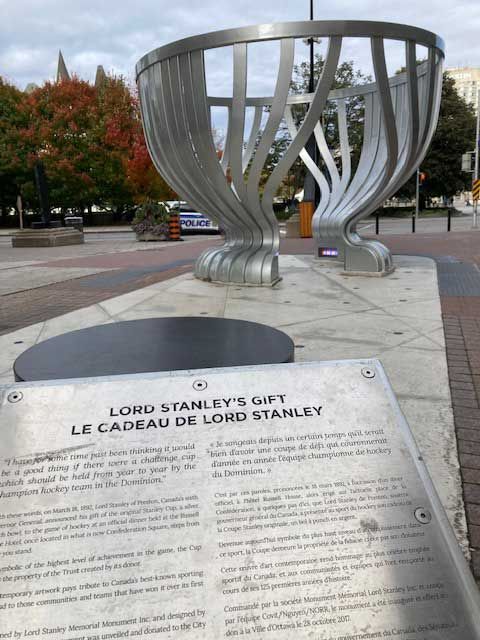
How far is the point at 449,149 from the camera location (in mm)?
39938

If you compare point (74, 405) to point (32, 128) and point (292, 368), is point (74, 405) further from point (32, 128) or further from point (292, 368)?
point (32, 128)

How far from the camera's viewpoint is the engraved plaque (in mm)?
1265

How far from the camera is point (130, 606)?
1.26 metres

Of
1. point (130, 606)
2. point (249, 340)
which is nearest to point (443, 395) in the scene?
point (249, 340)

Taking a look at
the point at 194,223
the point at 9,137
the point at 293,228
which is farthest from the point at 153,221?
the point at 9,137

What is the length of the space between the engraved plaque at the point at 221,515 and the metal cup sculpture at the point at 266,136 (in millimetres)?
5261

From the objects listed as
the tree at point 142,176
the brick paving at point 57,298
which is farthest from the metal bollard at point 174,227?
the tree at point 142,176

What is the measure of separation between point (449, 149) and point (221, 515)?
4353 cm

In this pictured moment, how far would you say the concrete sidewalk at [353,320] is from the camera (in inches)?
126

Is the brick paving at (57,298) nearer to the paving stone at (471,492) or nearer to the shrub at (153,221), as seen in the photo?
the paving stone at (471,492)

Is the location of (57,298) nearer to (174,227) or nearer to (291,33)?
(291,33)

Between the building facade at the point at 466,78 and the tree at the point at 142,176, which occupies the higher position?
the building facade at the point at 466,78

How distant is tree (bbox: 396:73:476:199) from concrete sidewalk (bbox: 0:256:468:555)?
33945 mm

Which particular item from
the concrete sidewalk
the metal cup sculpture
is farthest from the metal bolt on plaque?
the metal cup sculpture
